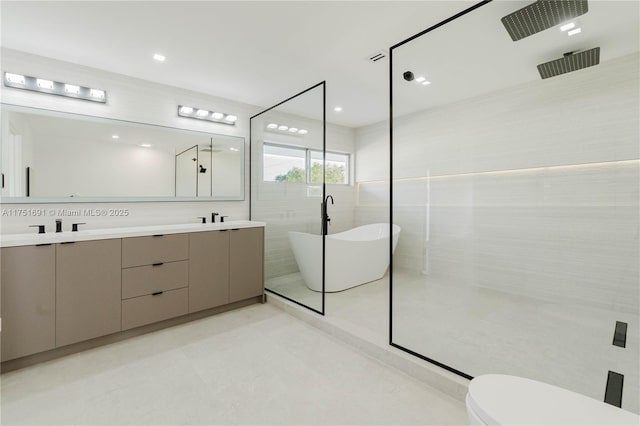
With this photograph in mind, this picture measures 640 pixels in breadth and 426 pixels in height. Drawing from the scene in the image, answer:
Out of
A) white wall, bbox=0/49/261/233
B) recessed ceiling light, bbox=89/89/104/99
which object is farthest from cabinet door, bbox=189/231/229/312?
recessed ceiling light, bbox=89/89/104/99

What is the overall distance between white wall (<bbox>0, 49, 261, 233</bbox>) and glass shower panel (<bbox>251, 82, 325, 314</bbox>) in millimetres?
363

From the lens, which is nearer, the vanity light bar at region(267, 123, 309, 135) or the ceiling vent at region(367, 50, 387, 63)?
the ceiling vent at region(367, 50, 387, 63)

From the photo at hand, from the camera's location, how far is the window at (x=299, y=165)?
3225 mm

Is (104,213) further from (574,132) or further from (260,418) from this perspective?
(574,132)

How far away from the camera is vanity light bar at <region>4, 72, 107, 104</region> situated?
2512 mm

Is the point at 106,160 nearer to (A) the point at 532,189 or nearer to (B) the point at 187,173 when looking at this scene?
(B) the point at 187,173

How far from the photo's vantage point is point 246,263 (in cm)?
340

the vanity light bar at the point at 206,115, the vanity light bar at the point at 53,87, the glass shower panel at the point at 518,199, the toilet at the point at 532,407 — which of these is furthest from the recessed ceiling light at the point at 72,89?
the toilet at the point at 532,407

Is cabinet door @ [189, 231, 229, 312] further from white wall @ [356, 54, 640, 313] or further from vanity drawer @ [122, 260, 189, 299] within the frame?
white wall @ [356, 54, 640, 313]

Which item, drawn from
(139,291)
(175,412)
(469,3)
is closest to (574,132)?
(469,3)

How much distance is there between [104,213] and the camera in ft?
9.62

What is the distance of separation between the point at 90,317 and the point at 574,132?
12.5 ft

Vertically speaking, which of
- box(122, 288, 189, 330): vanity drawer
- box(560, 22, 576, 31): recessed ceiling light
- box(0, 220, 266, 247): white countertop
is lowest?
box(122, 288, 189, 330): vanity drawer

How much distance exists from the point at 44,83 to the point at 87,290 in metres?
1.94
